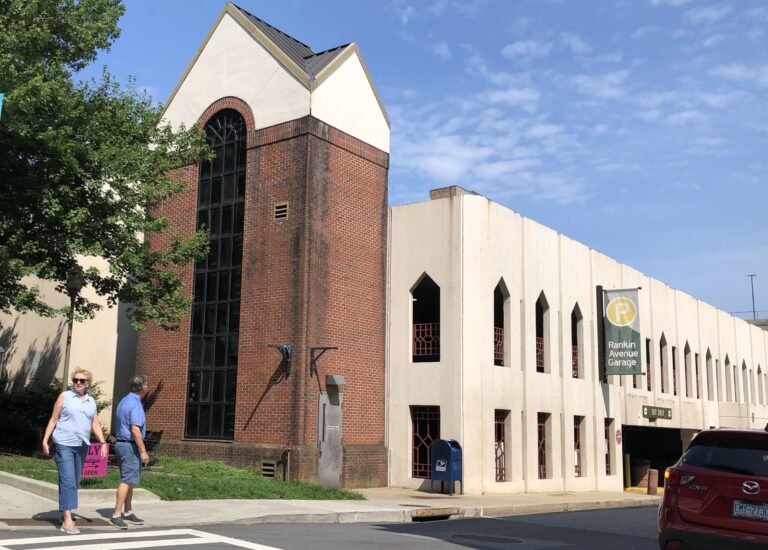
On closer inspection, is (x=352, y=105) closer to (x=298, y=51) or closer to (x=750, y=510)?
(x=298, y=51)

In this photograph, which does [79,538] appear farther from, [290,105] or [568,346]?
[568,346]

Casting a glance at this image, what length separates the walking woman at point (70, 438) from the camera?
9594 mm

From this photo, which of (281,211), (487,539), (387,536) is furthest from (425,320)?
(387,536)

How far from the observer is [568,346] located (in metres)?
26.0

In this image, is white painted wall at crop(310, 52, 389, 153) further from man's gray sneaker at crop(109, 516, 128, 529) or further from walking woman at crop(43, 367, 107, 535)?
man's gray sneaker at crop(109, 516, 128, 529)

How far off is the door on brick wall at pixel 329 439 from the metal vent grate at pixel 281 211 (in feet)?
14.8

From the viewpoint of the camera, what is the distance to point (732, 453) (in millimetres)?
8250

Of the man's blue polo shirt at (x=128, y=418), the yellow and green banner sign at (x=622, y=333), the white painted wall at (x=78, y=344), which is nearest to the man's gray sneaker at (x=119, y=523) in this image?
the man's blue polo shirt at (x=128, y=418)

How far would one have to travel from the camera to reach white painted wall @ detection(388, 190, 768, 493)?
69.1 feet

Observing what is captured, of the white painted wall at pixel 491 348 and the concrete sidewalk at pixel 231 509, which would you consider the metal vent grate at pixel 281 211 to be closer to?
the white painted wall at pixel 491 348

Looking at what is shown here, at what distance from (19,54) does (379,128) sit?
31.5 ft

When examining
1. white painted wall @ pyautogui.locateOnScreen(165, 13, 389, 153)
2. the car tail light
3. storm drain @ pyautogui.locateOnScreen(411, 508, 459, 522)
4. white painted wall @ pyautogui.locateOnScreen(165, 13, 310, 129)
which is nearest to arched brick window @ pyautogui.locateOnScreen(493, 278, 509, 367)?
white painted wall @ pyautogui.locateOnScreen(165, 13, 389, 153)

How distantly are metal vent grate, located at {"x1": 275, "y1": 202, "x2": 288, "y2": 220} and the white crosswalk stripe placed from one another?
37.3 ft

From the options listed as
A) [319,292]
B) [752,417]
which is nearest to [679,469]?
[319,292]
